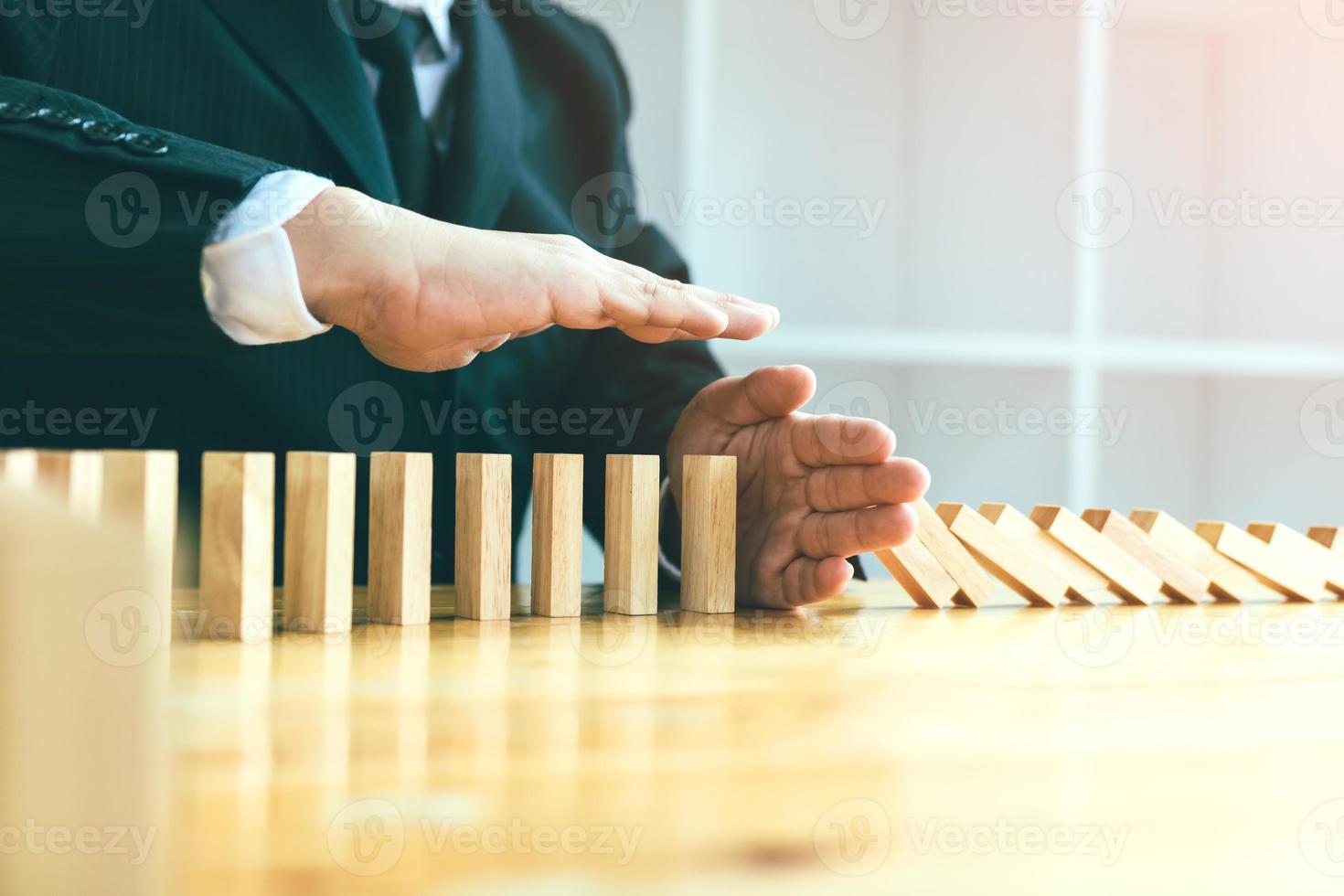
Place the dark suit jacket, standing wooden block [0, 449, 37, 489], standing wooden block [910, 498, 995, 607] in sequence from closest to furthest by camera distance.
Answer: standing wooden block [0, 449, 37, 489] → the dark suit jacket → standing wooden block [910, 498, 995, 607]

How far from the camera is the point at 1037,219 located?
243cm

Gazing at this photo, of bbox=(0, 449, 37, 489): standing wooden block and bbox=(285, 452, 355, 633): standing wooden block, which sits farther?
bbox=(285, 452, 355, 633): standing wooden block

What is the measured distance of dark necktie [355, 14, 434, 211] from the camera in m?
1.19

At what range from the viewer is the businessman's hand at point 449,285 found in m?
0.67

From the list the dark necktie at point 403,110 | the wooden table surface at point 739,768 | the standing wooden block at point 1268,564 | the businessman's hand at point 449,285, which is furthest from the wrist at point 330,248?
the standing wooden block at point 1268,564

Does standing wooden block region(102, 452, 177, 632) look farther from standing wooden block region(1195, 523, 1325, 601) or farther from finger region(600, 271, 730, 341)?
standing wooden block region(1195, 523, 1325, 601)

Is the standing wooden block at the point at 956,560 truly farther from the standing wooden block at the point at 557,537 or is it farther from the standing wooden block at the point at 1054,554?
the standing wooden block at the point at 557,537

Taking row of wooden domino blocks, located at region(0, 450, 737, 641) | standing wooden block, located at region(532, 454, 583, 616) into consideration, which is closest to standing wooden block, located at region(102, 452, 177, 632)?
row of wooden domino blocks, located at region(0, 450, 737, 641)

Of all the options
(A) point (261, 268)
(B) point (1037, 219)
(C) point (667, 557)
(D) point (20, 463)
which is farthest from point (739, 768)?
(B) point (1037, 219)

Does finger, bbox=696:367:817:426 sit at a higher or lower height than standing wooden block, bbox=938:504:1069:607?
higher

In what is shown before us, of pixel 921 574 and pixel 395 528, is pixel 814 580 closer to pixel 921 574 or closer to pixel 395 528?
pixel 921 574

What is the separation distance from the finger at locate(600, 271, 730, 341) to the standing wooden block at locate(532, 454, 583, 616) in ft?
0.33

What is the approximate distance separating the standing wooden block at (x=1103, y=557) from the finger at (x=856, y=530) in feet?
0.41

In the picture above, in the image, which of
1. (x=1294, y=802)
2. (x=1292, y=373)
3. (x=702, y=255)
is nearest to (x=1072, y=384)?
(x=1292, y=373)
